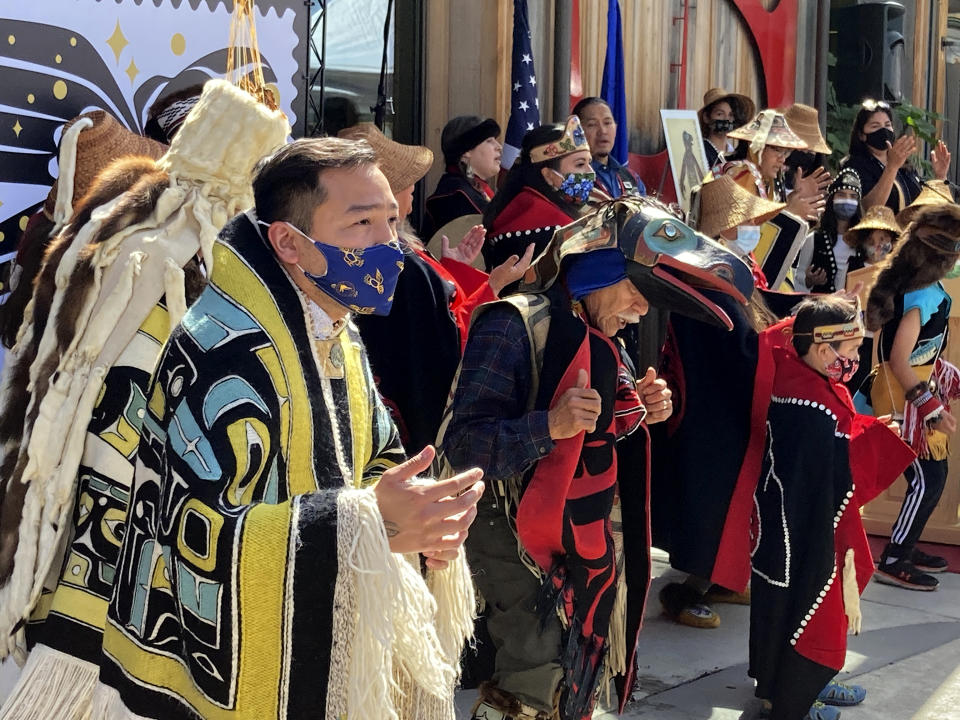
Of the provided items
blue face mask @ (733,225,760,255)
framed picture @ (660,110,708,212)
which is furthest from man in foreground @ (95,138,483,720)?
framed picture @ (660,110,708,212)

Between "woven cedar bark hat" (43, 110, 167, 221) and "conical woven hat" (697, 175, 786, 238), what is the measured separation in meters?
2.42

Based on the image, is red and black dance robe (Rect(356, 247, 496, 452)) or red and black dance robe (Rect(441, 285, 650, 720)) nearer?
red and black dance robe (Rect(441, 285, 650, 720))

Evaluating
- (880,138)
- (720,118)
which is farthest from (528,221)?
(880,138)

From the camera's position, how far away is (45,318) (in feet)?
9.83

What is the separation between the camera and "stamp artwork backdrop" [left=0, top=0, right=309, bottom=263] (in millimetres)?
3928

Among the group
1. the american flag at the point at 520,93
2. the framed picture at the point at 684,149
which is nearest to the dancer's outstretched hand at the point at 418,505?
the american flag at the point at 520,93

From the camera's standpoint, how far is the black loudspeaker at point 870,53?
1058 centimetres

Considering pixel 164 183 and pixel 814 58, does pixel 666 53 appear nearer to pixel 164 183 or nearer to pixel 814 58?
pixel 814 58

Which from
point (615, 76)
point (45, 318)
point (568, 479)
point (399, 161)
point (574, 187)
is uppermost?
point (615, 76)

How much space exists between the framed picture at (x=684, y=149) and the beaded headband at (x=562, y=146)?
2.45 meters

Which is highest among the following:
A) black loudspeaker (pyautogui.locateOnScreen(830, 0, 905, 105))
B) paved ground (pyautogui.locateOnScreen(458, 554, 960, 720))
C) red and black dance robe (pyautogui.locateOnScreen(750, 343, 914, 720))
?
black loudspeaker (pyautogui.locateOnScreen(830, 0, 905, 105))

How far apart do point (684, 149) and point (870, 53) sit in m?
3.92

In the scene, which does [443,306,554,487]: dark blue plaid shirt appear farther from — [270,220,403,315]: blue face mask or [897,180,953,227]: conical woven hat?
[897,180,953,227]: conical woven hat

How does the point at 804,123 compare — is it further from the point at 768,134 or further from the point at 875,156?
the point at 768,134
